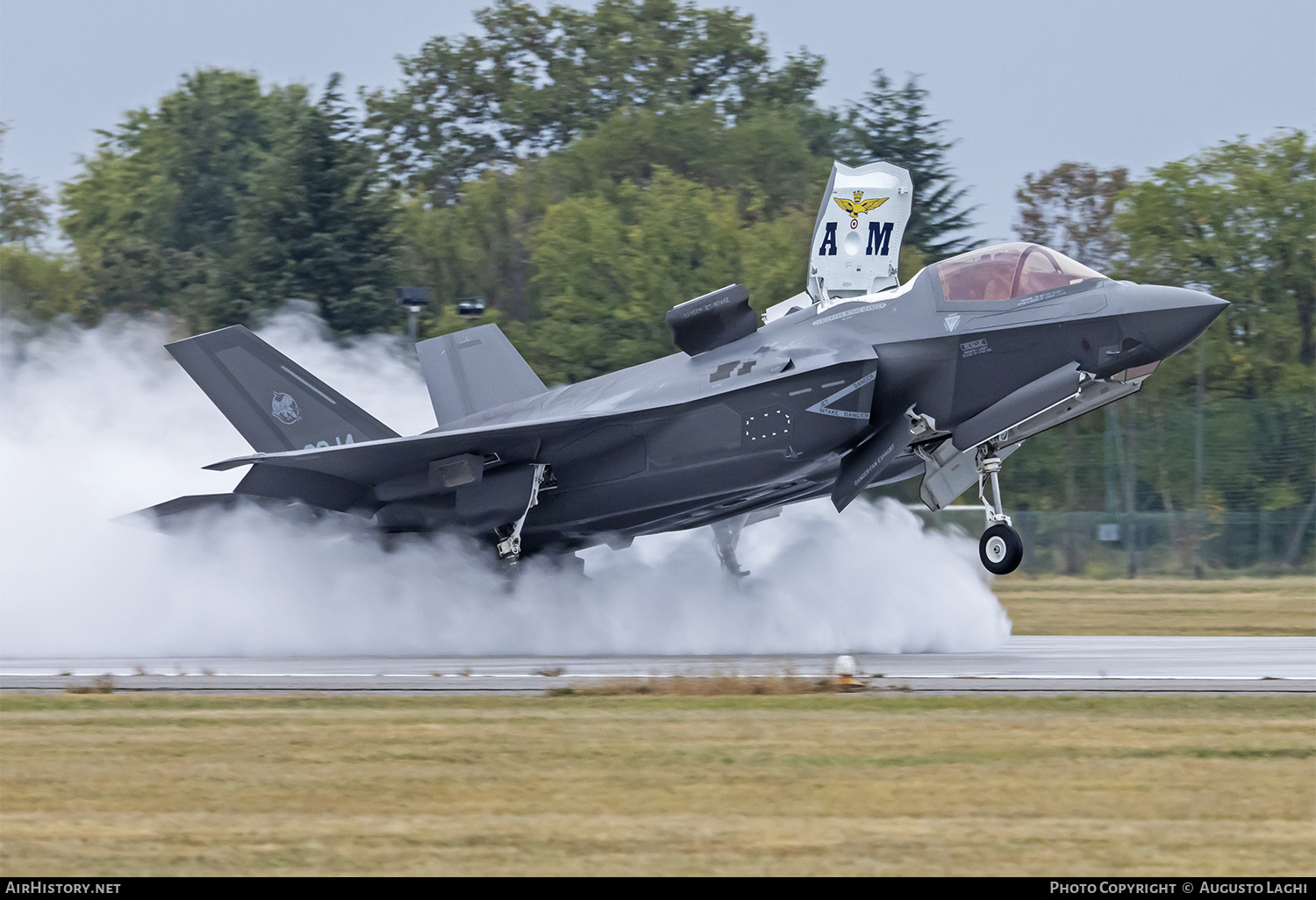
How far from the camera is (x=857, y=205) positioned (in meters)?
26.0

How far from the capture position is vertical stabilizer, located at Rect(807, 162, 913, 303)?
25.9m

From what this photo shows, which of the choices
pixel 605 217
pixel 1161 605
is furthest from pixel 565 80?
pixel 1161 605

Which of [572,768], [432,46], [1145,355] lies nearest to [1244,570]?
[1145,355]

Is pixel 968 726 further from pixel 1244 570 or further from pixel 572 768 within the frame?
pixel 1244 570

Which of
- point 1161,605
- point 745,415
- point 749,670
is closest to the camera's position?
point 749,670

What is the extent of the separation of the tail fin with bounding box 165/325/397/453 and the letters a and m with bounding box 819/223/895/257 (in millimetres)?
10748

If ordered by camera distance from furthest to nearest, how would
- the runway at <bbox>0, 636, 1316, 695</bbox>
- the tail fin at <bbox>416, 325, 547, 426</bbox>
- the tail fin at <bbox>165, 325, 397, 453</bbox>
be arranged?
the tail fin at <bbox>416, 325, 547, 426</bbox>
the tail fin at <bbox>165, 325, 397, 453</bbox>
the runway at <bbox>0, 636, 1316, 695</bbox>

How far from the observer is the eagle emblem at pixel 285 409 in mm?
17875

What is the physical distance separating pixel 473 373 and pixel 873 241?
31.6ft

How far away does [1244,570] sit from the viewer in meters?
34.4

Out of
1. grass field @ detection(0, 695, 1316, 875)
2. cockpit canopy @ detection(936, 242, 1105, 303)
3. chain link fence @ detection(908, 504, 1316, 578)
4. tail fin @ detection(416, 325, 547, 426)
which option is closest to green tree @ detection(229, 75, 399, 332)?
chain link fence @ detection(908, 504, 1316, 578)

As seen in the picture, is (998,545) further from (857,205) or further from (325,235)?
(325,235)

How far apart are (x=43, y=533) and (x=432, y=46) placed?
200 feet

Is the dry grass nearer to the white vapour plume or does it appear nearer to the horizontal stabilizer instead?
the white vapour plume
